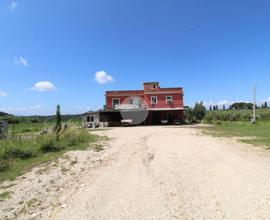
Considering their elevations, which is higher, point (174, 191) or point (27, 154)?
point (27, 154)

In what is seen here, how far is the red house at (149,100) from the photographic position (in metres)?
33.2

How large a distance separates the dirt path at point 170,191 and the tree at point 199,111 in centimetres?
3705

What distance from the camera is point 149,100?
3397 centimetres

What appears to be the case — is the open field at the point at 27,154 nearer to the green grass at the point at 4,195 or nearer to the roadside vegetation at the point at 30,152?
the roadside vegetation at the point at 30,152

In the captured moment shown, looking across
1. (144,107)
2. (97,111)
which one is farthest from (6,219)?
(144,107)

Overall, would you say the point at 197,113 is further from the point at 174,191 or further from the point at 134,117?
the point at 174,191

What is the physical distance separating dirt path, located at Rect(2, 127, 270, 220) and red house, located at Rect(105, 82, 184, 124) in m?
25.7

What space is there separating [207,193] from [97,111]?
90.5 ft

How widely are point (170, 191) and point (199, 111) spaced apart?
4096 centimetres

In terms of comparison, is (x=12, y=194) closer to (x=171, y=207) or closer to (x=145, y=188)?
(x=145, y=188)

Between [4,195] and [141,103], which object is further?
[141,103]

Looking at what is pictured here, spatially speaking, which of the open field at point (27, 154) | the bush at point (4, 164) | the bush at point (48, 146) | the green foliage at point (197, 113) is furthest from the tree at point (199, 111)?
the bush at point (4, 164)

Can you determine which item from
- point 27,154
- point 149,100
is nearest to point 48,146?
point 27,154

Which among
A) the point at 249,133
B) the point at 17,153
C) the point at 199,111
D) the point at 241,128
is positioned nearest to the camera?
the point at 17,153
